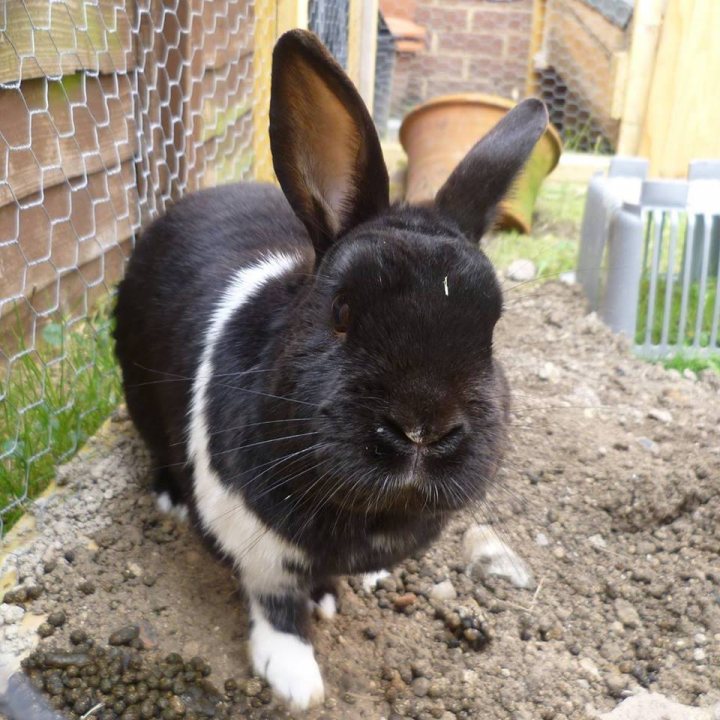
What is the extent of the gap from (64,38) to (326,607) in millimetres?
1925

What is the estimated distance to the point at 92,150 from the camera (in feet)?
11.5

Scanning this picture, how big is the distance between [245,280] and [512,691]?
1.11 meters

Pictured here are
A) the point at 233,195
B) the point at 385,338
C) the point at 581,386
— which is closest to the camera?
the point at 385,338

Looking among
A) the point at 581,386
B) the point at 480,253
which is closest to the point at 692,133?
the point at 581,386

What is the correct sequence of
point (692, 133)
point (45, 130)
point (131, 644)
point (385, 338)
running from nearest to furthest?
point (385, 338) < point (131, 644) < point (45, 130) < point (692, 133)

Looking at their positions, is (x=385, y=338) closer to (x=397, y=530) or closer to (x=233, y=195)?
(x=397, y=530)

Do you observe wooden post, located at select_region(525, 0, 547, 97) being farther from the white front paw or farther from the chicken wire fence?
the white front paw

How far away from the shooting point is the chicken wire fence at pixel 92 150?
113 inches

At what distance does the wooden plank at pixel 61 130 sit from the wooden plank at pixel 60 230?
63 millimetres

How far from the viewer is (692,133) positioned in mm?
6152

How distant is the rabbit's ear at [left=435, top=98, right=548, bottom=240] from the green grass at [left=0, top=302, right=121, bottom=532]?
1.30 m

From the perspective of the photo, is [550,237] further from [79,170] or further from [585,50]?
[79,170]

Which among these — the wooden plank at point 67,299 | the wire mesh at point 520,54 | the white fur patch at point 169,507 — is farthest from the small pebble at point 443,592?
the wire mesh at point 520,54

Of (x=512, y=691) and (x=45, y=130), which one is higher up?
(x=45, y=130)
